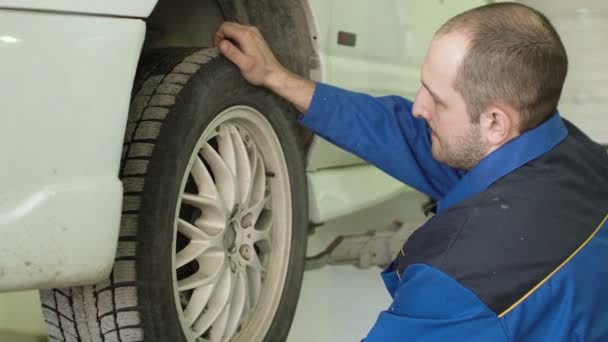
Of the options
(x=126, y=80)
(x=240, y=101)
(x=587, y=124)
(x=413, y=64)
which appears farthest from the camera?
(x=587, y=124)

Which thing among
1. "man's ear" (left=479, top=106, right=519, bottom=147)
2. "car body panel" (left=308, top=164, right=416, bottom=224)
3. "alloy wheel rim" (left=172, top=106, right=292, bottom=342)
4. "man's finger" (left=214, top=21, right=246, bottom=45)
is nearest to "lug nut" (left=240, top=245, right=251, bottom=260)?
"alloy wheel rim" (left=172, top=106, right=292, bottom=342)

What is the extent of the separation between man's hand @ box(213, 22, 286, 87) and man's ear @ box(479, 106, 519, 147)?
23.7 inches

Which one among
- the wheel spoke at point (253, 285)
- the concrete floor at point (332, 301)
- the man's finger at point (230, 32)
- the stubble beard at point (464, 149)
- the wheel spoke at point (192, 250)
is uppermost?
the man's finger at point (230, 32)

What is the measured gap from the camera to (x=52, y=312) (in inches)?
54.0

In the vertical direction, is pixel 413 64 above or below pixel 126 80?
below

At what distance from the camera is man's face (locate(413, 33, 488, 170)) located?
1361mm

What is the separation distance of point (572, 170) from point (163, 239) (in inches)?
32.5

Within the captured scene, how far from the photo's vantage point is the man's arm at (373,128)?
1.83m

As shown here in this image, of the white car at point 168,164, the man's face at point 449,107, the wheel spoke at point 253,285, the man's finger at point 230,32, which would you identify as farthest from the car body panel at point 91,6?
the wheel spoke at point 253,285

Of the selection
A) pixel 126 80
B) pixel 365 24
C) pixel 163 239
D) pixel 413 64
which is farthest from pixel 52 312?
pixel 413 64

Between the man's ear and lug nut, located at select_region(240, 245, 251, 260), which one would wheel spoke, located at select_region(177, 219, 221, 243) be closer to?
lug nut, located at select_region(240, 245, 251, 260)

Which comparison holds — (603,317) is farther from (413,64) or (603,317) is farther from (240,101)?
(413,64)

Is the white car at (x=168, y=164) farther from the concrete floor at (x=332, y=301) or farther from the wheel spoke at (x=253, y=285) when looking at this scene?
the concrete floor at (x=332, y=301)

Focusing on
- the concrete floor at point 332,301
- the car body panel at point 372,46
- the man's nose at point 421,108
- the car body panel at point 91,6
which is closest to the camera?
the car body panel at point 91,6
